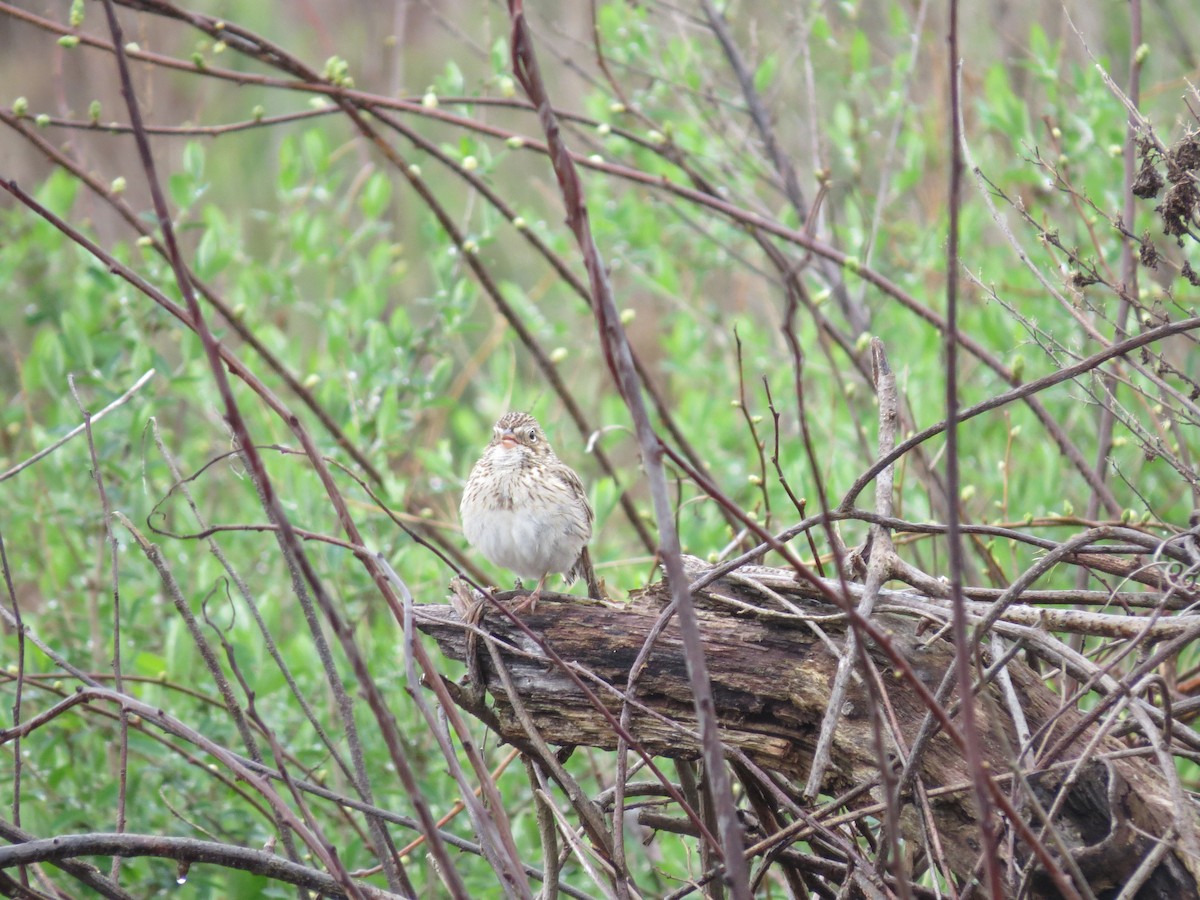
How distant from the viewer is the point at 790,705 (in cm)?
276

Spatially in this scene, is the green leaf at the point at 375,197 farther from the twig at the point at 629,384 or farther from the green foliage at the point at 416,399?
the twig at the point at 629,384

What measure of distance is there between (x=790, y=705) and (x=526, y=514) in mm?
1791

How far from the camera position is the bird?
4367 mm

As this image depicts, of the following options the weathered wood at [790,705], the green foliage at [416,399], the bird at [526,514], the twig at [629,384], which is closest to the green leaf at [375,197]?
the green foliage at [416,399]

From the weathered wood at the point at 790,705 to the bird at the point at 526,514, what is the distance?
3.93 ft

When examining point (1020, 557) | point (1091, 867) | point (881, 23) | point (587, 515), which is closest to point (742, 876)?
point (1091, 867)

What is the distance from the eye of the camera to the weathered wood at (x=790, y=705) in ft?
7.84

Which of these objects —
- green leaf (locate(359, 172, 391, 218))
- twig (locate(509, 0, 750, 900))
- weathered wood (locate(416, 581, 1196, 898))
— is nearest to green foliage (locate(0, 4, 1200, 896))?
green leaf (locate(359, 172, 391, 218))

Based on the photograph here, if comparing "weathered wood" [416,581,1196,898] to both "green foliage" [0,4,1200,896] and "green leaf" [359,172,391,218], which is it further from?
"green leaf" [359,172,391,218]

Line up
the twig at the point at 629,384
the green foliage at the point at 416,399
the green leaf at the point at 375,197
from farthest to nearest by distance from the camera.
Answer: the green leaf at the point at 375,197 → the green foliage at the point at 416,399 → the twig at the point at 629,384

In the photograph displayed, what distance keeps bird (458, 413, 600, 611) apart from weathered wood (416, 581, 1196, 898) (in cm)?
120

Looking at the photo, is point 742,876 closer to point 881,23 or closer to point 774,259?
point 774,259

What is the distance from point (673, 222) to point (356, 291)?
1816mm

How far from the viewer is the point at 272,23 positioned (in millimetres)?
11211
